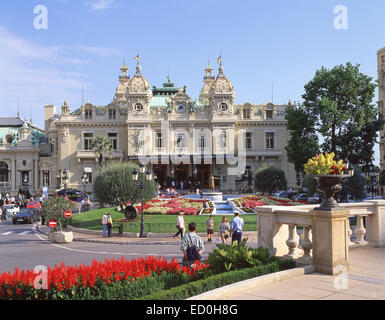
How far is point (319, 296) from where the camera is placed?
735 centimetres

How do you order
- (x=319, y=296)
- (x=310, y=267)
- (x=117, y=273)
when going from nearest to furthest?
(x=319, y=296) < (x=117, y=273) < (x=310, y=267)

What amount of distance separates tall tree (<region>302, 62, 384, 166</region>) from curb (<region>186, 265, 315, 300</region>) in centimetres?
3353

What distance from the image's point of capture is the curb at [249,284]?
6.96m

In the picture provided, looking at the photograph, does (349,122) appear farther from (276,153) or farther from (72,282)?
(72,282)

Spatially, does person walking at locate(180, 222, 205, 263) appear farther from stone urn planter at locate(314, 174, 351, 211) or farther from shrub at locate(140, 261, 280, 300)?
stone urn planter at locate(314, 174, 351, 211)

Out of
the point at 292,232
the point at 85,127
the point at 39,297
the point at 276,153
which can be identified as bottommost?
the point at 39,297

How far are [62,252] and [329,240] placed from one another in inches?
575

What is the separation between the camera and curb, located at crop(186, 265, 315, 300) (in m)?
6.96

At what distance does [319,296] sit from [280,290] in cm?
72

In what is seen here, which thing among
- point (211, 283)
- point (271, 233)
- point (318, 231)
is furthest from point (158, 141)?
point (211, 283)

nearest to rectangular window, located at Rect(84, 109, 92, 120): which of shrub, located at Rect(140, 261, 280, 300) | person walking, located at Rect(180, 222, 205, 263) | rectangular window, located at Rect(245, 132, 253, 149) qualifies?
rectangular window, located at Rect(245, 132, 253, 149)

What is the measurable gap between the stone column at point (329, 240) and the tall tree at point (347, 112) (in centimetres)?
3280

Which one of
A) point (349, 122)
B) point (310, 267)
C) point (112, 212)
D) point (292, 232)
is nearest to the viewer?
point (310, 267)

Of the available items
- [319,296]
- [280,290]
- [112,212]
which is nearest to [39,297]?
[280,290]
